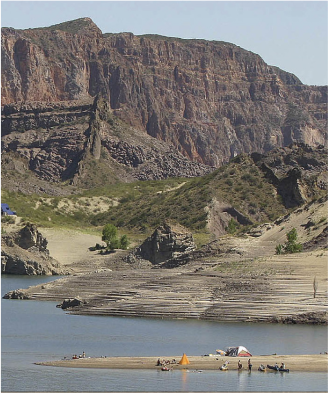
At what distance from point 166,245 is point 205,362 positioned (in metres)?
63.4

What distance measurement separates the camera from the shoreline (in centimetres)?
5609

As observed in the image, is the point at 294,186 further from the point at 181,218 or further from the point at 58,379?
the point at 58,379

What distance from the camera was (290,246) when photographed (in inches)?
3797

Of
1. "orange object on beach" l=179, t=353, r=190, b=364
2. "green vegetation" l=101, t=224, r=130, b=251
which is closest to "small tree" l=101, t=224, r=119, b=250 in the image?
"green vegetation" l=101, t=224, r=130, b=251

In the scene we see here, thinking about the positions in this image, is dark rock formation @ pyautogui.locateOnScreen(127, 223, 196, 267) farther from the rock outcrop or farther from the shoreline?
the shoreline

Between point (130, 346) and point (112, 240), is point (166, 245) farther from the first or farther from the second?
point (130, 346)

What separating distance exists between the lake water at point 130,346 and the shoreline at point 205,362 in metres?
0.96

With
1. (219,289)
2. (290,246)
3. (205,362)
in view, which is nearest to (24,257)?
(290,246)

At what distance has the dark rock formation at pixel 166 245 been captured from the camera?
393 feet

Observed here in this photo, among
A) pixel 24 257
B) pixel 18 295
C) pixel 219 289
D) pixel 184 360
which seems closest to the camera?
pixel 184 360

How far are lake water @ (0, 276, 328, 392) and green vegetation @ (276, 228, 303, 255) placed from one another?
2190 centimetres

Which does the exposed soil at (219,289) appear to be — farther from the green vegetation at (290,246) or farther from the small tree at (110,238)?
the small tree at (110,238)

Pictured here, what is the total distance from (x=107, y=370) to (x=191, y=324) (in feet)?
56.8

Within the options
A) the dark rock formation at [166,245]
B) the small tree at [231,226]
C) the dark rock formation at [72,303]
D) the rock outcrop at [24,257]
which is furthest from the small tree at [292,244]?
the small tree at [231,226]
